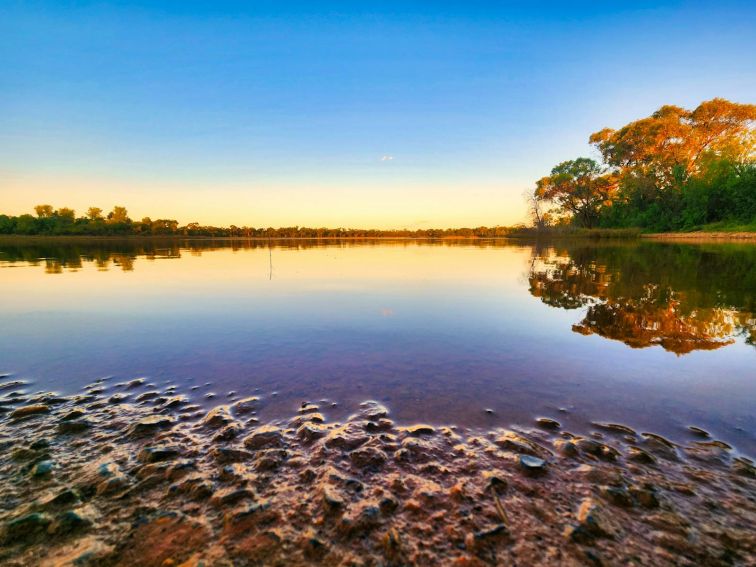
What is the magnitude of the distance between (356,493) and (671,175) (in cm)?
9025

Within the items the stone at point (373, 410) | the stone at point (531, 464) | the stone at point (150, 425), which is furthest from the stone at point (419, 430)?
the stone at point (150, 425)

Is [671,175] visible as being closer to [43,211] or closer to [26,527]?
[26,527]

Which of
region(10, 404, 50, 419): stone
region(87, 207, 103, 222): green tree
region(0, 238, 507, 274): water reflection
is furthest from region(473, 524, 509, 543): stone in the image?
region(87, 207, 103, 222): green tree

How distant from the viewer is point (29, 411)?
15.0ft

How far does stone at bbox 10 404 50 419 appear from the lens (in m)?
4.49

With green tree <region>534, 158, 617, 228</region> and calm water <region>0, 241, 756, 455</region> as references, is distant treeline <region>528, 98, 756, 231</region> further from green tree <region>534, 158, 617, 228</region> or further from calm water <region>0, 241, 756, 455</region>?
calm water <region>0, 241, 756, 455</region>

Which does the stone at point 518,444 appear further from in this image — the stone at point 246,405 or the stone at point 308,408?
the stone at point 246,405

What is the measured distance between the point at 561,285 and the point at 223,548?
15.9 meters

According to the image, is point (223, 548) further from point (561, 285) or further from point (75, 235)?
point (75, 235)

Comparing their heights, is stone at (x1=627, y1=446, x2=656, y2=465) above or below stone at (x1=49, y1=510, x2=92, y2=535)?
below

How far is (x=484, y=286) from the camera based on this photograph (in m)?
15.5

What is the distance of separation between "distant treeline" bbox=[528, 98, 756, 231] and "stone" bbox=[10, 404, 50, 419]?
7455 centimetres

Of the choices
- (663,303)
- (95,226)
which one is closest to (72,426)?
(663,303)

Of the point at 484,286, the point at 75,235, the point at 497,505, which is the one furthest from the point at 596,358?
the point at 75,235
